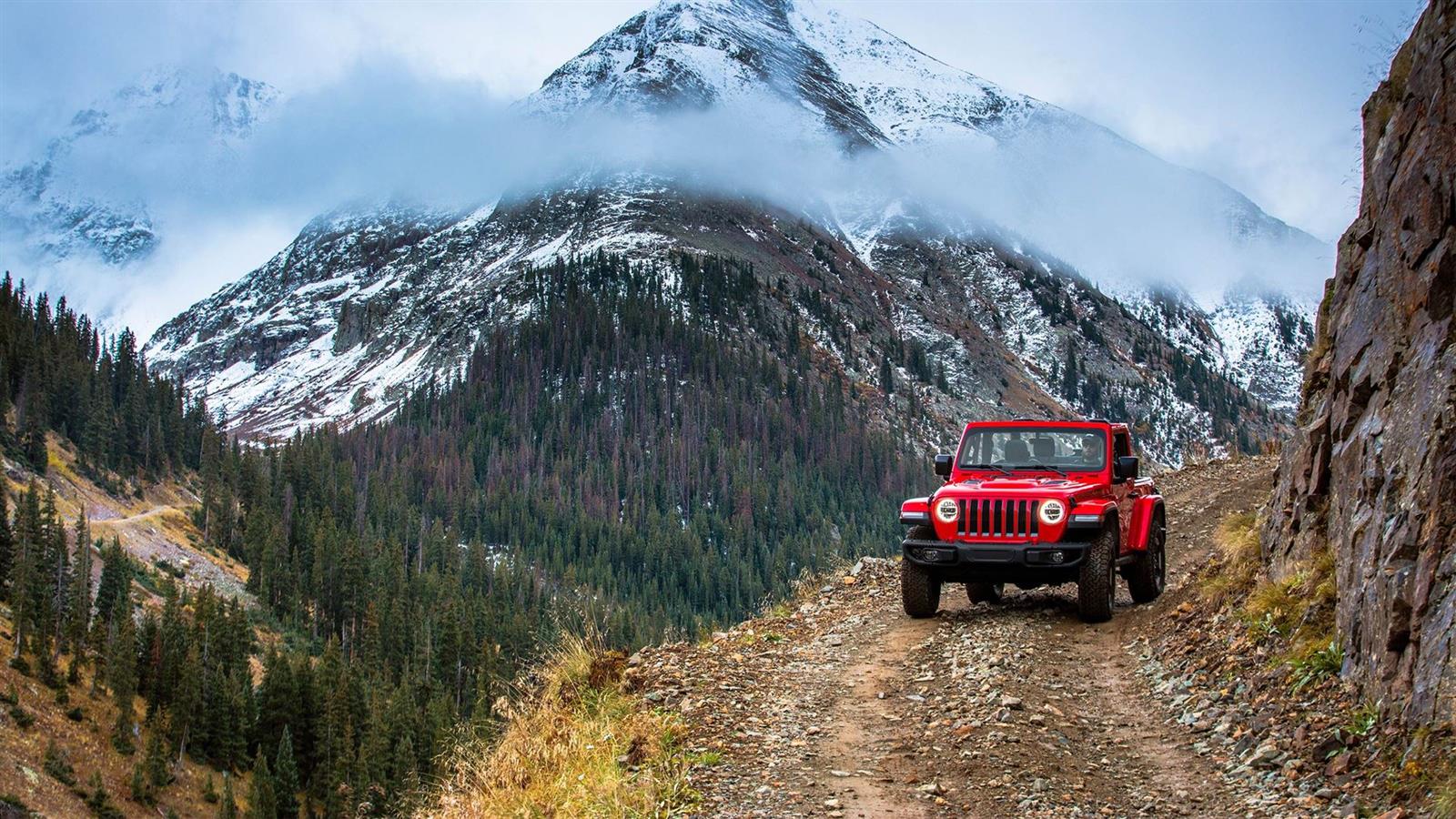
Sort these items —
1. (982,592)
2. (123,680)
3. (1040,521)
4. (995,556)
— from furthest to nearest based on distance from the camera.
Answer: (123,680) < (982,592) < (1040,521) < (995,556)

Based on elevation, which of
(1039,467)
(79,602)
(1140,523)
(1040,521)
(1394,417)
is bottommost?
(79,602)

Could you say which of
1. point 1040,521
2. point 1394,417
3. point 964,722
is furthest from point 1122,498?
point 964,722

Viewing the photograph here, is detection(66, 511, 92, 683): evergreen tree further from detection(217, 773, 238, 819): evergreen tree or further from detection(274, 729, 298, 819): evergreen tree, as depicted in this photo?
detection(274, 729, 298, 819): evergreen tree

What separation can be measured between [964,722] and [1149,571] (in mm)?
6926

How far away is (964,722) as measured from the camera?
1008 cm

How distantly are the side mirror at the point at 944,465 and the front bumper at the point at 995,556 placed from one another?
1885mm

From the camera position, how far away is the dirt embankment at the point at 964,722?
8195 millimetres

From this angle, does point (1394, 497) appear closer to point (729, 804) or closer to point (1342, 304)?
point (1342, 304)

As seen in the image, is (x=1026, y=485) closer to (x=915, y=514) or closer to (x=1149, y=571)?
(x=915, y=514)

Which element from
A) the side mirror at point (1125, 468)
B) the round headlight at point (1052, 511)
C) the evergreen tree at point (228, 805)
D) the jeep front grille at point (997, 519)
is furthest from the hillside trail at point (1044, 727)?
the evergreen tree at point (228, 805)

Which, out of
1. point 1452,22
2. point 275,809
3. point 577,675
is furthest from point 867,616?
point 275,809

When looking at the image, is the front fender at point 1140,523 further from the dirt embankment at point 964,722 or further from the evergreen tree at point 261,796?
the evergreen tree at point 261,796

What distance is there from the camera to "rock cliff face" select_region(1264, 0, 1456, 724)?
776 cm

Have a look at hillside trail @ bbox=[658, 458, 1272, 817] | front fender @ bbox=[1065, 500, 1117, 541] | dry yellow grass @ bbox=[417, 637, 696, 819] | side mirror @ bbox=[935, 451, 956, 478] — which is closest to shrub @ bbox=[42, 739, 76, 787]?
hillside trail @ bbox=[658, 458, 1272, 817]
